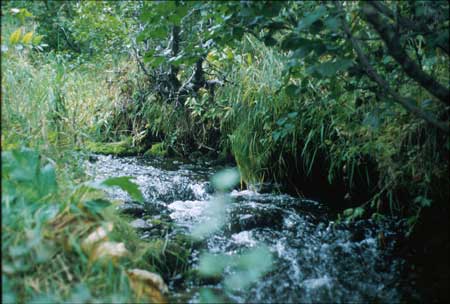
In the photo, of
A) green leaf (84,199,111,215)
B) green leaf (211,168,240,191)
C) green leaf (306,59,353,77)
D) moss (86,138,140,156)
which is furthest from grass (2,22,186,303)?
moss (86,138,140,156)

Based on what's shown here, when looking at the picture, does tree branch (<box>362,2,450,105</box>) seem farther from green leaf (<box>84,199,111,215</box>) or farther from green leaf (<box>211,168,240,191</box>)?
green leaf (<box>211,168,240,191</box>)

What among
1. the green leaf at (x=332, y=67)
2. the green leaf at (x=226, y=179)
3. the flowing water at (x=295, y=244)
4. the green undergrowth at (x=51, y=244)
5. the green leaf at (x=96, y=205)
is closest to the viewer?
the green undergrowth at (x=51, y=244)

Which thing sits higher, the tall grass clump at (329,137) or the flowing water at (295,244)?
the tall grass clump at (329,137)

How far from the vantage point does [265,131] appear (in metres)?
3.74

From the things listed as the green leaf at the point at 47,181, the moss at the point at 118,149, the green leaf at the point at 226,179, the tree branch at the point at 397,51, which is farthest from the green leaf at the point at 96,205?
the moss at the point at 118,149

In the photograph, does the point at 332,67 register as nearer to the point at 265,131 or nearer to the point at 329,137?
the point at 329,137

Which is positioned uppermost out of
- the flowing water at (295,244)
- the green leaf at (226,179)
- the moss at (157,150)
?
the moss at (157,150)

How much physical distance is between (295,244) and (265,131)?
54.9 inches

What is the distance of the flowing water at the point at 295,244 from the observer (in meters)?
1.99

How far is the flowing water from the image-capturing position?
1.99 metres

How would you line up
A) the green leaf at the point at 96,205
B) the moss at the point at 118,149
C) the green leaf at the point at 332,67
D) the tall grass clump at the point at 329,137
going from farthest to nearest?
the moss at the point at 118,149
the tall grass clump at the point at 329,137
the green leaf at the point at 96,205
the green leaf at the point at 332,67

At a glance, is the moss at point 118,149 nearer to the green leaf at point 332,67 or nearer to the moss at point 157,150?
the moss at point 157,150

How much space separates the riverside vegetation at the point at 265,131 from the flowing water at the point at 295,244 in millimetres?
139

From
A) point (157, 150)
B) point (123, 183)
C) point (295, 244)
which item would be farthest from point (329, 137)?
point (157, 150)
